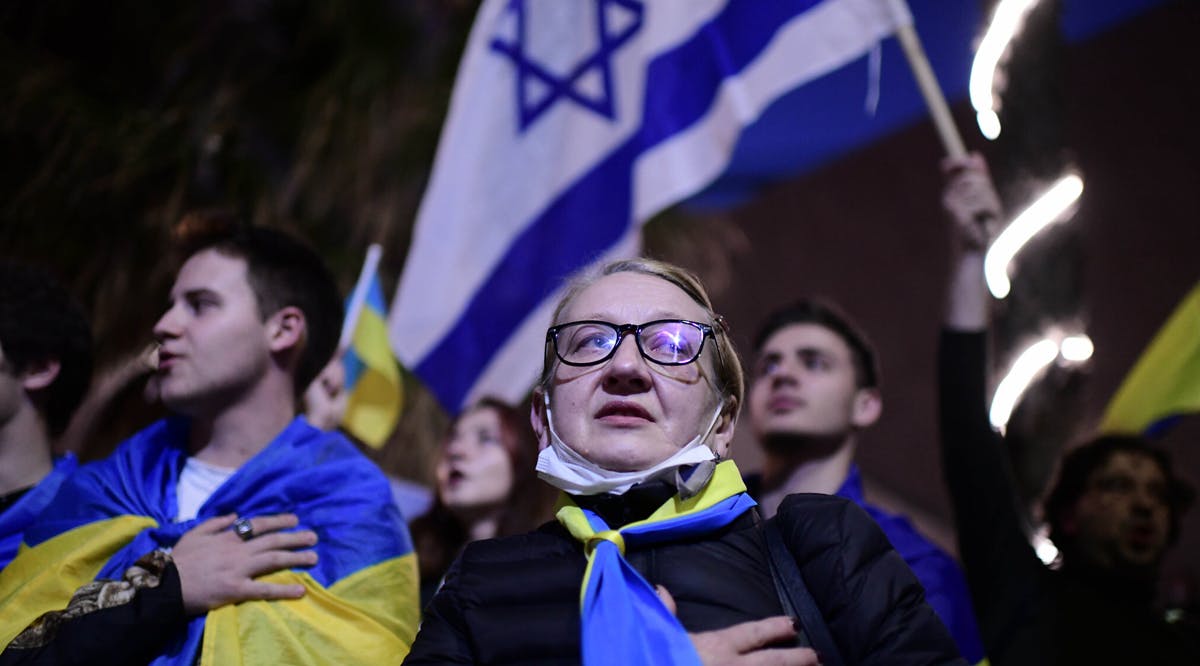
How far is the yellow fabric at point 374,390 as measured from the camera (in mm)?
4281

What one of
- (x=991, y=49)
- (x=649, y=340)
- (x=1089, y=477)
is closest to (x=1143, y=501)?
(x=1089, y=477)

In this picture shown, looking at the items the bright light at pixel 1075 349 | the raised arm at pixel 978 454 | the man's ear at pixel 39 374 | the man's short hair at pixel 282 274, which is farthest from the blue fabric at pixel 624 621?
the bright light at pixel 1075 349

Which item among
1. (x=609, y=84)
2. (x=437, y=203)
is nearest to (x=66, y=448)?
(x=437, y=203)

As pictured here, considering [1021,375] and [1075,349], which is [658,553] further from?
[1075,349]

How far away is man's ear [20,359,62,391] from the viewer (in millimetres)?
3039

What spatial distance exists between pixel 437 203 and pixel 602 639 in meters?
2.79

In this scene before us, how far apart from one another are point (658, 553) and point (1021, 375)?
2935 millimetres

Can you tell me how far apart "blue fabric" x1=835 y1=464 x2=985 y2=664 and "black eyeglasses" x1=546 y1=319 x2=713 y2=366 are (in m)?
0.91

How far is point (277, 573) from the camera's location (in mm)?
2465

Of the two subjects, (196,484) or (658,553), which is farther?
(196,484)

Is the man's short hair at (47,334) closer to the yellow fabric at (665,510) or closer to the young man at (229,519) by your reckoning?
the young man at (229,519)

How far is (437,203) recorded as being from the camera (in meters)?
4.33

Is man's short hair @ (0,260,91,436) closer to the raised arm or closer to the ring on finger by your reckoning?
the ring on finger

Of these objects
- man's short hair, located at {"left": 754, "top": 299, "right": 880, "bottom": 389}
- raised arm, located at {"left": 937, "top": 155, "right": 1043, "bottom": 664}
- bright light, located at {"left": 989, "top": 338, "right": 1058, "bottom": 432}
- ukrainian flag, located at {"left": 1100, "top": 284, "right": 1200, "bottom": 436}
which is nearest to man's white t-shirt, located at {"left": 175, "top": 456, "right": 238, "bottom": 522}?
man's short hair, located at {"left": 754, "top": 299, "right": 880, "bottom": 389}
